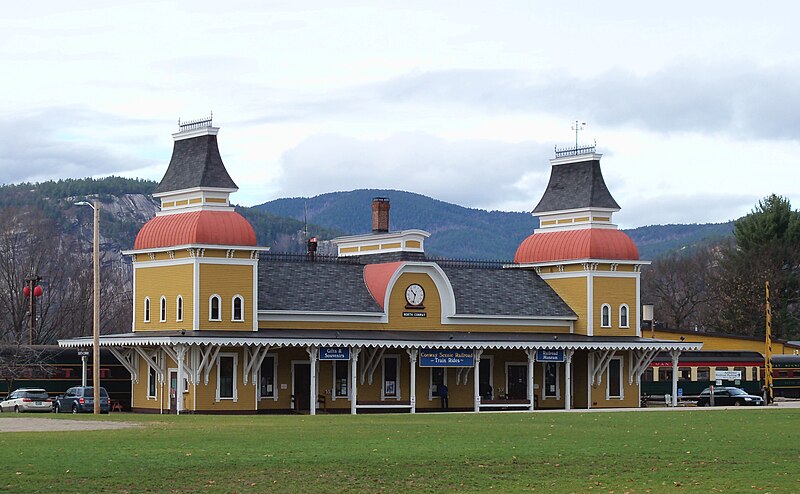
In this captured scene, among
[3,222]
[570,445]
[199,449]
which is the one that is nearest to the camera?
[199,449]

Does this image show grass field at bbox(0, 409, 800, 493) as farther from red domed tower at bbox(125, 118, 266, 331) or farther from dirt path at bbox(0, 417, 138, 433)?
red domed tower at bbox(125, 118, 266, 331)

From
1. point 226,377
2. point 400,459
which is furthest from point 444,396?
point 400,459

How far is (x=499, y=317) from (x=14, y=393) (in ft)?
75.4

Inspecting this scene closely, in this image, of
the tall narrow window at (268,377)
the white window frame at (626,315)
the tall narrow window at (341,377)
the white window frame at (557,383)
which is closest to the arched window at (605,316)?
the white window frame at (626,315)

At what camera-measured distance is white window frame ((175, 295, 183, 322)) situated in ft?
197

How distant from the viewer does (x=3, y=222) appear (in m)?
120

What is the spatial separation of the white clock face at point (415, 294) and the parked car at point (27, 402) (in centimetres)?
1678

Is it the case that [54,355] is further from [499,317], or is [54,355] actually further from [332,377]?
[499,317]

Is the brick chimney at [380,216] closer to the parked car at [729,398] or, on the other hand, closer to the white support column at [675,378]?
the white support column at [675,378]

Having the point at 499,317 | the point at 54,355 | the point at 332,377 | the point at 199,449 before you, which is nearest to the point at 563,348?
the point at 499,317

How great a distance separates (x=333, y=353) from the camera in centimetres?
5978

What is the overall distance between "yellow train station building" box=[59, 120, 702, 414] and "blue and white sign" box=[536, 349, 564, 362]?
7cm

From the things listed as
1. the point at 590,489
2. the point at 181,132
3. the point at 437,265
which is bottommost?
the point at 590,489

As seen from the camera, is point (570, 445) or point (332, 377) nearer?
point (570, 445)
